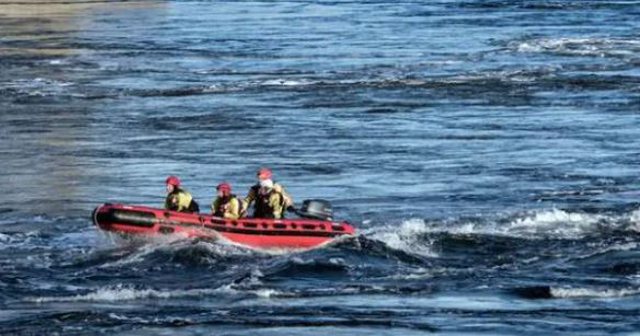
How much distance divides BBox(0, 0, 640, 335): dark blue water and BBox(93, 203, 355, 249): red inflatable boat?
0.75ft

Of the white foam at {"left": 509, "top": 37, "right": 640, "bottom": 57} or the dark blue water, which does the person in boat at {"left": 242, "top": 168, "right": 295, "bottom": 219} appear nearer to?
the dark blue water

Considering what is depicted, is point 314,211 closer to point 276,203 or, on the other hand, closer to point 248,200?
point 276,203

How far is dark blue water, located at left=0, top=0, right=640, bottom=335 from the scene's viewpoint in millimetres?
25938

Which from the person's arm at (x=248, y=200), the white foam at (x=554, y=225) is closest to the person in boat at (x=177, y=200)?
the person's arm at (x=248, y=200)

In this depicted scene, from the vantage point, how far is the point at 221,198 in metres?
30.5

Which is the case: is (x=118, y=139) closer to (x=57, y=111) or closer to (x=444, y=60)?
(x=57, y=111)

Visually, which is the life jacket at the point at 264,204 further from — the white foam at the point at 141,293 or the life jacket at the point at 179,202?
the white foam at the point at 141,293

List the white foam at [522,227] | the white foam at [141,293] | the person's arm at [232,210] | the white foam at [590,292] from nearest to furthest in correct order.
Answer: the white foam at [590,292] < the white foam at [141,293] < the person's arm at [232,210] < the white foam at [522,227]

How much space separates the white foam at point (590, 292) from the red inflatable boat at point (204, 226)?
4762 millimetres

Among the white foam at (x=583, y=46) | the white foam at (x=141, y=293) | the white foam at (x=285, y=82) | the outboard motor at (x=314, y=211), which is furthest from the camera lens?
→ the white foam at (x=583, y=46)

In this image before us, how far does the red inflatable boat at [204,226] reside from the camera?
97.8 feet

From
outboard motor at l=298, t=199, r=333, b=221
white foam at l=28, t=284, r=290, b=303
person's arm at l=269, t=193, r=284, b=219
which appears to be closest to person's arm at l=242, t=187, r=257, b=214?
person's arm at l=269, t=193, r=284, b=219

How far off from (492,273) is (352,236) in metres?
2.71

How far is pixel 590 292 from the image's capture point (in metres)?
26.6
